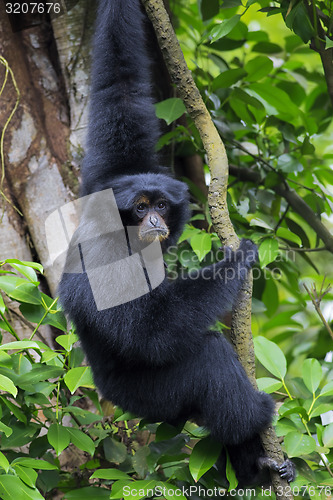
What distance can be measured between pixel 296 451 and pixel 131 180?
1779 millimetres

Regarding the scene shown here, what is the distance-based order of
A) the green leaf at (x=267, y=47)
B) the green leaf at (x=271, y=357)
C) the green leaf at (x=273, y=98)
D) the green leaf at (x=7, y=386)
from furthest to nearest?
the green leaf at (x=267, y=47) → the green leaf at (x=273, y=98) → the green leaf at (x=271, y=357) → the green leaf at (x=7, y=386)

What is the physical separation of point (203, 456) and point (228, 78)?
2623mm

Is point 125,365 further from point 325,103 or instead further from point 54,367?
point 325,103

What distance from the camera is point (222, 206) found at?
9.28 feet

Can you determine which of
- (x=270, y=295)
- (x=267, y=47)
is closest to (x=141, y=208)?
(x=270, y=295)

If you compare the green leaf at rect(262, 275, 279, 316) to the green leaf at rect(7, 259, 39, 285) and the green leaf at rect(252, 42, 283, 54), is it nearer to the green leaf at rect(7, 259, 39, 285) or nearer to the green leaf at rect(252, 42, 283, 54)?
the green leaf at rect(252, 42, 283, 54)

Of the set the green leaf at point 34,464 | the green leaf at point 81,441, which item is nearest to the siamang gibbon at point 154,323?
the green leaf at point 81,441

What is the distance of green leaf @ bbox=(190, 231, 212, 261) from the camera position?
331 cm

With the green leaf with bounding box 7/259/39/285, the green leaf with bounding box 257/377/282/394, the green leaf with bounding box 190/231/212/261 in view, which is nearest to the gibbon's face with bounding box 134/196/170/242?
the green leaf with bounding box 190/231/212/261

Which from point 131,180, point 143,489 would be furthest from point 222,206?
point 143,489

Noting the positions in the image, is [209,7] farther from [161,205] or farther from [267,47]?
[161,205]

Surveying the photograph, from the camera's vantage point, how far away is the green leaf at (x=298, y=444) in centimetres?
280

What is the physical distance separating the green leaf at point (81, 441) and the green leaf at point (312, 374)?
1243 mm

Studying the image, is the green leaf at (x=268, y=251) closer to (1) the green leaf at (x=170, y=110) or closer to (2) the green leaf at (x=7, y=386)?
(1) the green leaf at (x=170, y=110)
